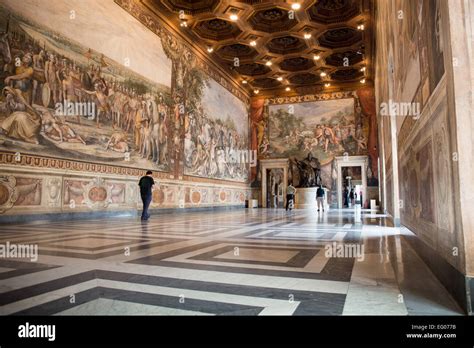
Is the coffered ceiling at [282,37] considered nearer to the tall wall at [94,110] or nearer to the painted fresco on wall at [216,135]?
the tall wall at [94,110]

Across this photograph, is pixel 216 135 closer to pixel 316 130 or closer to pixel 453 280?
pixel 316 130

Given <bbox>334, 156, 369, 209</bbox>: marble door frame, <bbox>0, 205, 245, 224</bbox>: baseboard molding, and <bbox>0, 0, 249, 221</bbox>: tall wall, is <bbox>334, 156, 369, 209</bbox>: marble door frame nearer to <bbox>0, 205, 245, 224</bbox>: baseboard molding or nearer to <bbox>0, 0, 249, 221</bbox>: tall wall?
<bbox>0, 0, 249, 221</bbox>: tall wall

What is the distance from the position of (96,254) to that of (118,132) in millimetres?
8618

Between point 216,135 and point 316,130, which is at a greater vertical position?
point 316,130

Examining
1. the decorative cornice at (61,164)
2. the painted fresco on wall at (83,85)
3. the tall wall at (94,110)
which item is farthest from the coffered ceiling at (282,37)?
the decorative cornice at (61,164)

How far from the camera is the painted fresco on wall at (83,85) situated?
869cm

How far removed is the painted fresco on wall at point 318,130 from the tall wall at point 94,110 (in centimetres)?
858

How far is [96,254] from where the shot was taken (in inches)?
164

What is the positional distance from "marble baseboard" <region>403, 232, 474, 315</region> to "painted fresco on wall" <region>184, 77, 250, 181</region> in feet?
46.7

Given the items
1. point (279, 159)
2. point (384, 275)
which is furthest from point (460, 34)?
point (279, 159)

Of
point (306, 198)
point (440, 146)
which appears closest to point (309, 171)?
Answer: point (306, 198)

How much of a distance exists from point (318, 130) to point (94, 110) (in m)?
17.4

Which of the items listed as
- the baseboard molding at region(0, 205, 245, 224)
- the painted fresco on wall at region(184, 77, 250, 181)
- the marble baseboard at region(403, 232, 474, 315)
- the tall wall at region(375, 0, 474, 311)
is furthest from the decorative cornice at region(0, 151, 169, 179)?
the marble baseboard at region(403, 232, 474, 315)

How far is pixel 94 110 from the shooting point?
1105 centimetres
